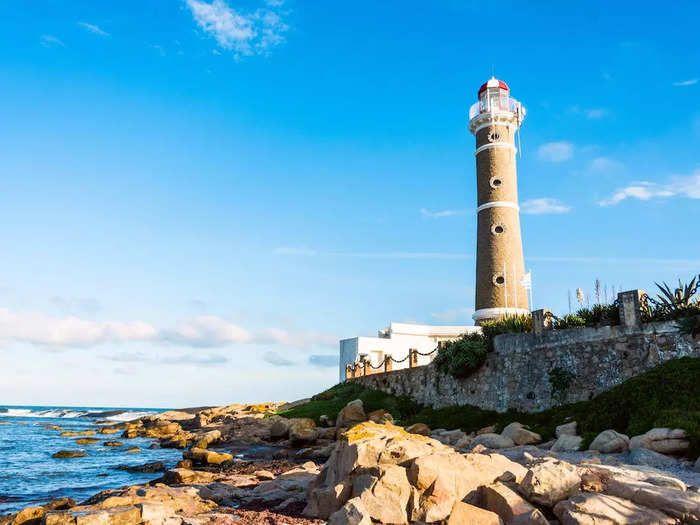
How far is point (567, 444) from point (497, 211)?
72.6 ft

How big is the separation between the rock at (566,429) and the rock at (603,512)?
8021mm

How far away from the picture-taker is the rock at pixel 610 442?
14.0m

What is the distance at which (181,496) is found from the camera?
12.8 metres

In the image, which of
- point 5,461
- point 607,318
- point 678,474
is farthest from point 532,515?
point 5,461

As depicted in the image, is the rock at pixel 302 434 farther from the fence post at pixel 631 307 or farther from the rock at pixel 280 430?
the fence post at pixel 631 307

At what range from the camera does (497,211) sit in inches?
1405

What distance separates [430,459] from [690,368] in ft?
33.6

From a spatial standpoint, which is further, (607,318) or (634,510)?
(607,318)

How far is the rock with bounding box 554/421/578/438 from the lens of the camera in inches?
653

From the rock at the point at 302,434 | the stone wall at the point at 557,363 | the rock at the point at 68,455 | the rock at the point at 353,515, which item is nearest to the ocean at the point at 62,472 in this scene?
the rock at the point at 68,455

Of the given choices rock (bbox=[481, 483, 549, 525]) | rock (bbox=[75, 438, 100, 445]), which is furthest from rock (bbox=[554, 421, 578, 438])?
rock (bbox=[75, 438, 100, 445])

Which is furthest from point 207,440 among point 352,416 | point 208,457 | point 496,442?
point 496,442

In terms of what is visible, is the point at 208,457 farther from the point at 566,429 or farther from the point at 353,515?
the point at 353,515

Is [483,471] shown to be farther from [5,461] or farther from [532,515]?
[5,461]
